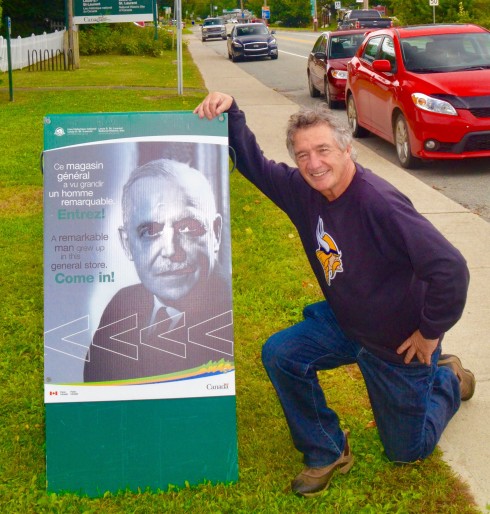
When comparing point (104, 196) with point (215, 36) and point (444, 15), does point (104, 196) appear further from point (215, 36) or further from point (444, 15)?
point (215, 36)

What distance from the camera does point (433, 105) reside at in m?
10.3

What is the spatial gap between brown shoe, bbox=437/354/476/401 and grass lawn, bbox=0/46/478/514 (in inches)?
17.7

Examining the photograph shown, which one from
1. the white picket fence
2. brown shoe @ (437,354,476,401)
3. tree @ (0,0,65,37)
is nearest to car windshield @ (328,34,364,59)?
the white picket fence

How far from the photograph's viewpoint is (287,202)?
3.92 metres

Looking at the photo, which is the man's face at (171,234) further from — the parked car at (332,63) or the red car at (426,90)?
the parked car at (332,63)

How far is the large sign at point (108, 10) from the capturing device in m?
31.4

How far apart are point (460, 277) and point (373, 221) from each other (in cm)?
39

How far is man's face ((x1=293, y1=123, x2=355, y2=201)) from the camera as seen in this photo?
3.49 metres

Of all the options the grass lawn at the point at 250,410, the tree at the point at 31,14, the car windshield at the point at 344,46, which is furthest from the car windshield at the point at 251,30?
the grass lawn at the point at 250,410

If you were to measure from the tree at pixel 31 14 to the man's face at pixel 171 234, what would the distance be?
4156 cm

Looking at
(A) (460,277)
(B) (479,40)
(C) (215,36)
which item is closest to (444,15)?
(B) (479,40)

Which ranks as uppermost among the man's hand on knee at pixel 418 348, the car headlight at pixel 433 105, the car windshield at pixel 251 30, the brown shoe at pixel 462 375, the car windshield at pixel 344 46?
the car windshield at pixel 344 46

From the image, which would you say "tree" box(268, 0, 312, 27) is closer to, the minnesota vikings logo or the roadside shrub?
the roadside shrub

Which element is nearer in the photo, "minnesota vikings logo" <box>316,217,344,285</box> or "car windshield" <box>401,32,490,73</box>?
"minnesota vikings logo" <box>316,217,344,285</box>
